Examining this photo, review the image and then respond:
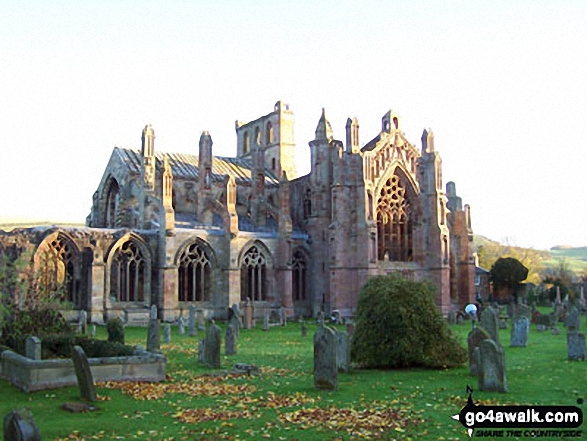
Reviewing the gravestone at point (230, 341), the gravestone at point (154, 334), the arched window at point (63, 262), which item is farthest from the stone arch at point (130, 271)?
the gravestone at point (154, 334)

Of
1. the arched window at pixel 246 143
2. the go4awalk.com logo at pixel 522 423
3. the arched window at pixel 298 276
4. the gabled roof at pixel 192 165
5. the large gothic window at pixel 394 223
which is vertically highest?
the arched window at pixel 246 143

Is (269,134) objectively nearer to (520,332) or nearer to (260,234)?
(260,234)

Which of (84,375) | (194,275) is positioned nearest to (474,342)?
(84,375)

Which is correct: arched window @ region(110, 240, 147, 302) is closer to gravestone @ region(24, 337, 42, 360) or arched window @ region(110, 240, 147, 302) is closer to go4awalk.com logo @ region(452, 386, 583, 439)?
gravestone @ region(24, 337, 42, 360)

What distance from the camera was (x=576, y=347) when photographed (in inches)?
722

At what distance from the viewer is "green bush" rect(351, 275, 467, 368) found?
53.9 ft

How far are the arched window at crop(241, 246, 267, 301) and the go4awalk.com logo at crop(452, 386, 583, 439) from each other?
3191cm

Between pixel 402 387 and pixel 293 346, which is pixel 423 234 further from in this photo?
pixel 402 387

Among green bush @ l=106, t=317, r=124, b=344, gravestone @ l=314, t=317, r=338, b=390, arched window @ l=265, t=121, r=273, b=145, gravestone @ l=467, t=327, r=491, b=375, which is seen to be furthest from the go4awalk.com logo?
arched window @ l=265, t=121, r=273, b=145

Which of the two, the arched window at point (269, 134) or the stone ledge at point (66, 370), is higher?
the arched window at point (269, 134)

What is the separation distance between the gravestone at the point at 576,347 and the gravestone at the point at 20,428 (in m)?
15.9

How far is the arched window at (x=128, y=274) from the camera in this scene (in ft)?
122

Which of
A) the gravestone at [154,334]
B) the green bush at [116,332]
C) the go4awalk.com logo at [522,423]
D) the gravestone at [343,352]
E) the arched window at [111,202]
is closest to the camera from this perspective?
the go4awalk.com logo at [522,423]

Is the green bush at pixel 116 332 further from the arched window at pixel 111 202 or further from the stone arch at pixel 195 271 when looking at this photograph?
the arched window at pixel 111 202
